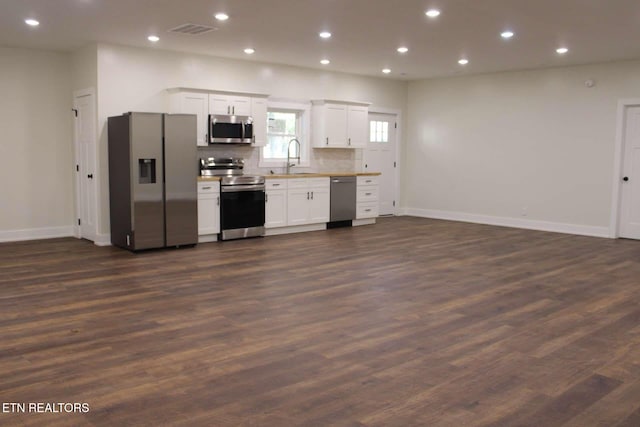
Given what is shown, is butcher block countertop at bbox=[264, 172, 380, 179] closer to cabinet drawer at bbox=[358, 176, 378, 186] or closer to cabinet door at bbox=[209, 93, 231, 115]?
cabinet drawer at bbox=[358, 176, 378, 186]

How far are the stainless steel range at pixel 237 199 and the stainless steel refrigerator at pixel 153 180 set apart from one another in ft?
1.93

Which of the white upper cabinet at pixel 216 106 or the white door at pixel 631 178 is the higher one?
the white upper cabinet at pixel 216 106

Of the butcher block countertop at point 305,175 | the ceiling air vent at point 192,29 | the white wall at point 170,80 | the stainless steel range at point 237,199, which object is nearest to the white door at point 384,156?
the butcher block countertop at point 305,175

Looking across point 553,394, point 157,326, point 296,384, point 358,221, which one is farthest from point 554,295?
point 358,221

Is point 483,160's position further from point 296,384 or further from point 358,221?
point 296,384

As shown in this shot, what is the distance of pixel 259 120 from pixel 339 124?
5.52ft

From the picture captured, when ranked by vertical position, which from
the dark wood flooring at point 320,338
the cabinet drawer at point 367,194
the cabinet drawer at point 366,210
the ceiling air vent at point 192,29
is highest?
the ceiling air vent at point 192,29

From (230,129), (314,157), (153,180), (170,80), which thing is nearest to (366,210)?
(314,157)

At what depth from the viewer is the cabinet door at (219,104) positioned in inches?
321

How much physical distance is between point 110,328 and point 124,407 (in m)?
1.40

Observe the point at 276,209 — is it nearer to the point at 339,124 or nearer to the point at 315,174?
the point at 315,174

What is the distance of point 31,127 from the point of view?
26.2 feet

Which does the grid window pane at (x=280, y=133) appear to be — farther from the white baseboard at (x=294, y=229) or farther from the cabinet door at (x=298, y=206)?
the white baseboard at (x=294, y=229)

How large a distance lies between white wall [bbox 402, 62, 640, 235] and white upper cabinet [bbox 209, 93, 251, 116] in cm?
414
